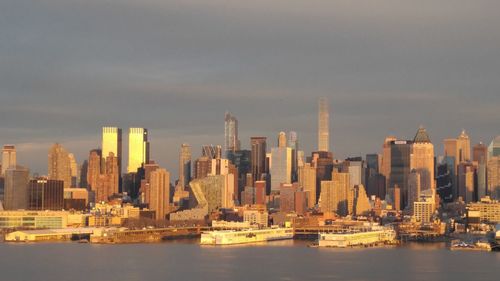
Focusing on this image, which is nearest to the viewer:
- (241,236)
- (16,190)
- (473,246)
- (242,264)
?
(242,264)

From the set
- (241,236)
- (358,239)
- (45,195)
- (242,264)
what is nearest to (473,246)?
(358,239)

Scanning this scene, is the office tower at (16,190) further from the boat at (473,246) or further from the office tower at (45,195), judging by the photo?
the boat at (473,246)

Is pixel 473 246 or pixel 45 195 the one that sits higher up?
Answer: pixel 45 195

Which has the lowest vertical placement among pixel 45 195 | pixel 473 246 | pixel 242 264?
pixel 473 246

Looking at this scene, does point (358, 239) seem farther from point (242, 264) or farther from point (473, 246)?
point (242, 264)

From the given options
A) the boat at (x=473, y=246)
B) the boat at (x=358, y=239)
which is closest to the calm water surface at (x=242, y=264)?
the boat at (x=473, y=246)

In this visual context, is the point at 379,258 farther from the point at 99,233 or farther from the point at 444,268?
the point at 99,233

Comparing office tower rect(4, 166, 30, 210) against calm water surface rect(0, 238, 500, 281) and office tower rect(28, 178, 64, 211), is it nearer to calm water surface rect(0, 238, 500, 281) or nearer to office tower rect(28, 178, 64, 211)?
office tower rect(28, 178, 64, 211)
